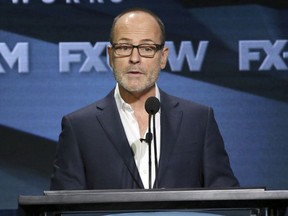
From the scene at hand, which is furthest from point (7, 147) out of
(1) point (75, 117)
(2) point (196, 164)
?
(2) point (196, 164)

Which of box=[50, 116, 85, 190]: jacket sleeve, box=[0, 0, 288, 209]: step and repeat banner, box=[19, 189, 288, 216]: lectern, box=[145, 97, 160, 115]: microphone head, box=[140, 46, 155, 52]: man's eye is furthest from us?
box=[0, 0, 288, 209]: step and repeat banner

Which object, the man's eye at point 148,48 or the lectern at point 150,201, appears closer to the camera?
the lectern at point 150,201

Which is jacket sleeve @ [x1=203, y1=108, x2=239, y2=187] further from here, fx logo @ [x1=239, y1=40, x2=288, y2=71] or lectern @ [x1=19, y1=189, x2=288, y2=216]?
fx logo @ [x1=239, y1=40, x2=288, y2=71]

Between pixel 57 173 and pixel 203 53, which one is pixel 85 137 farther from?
pixel 203 53

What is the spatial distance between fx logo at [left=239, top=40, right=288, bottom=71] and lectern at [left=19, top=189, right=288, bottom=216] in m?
1.90

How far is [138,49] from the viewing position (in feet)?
9.12

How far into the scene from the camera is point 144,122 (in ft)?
9.41

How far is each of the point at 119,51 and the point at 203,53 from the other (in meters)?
1.10

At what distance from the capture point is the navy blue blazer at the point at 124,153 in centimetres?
272

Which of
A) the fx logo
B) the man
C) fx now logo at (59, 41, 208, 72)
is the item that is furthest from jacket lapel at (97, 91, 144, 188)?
the fx logo

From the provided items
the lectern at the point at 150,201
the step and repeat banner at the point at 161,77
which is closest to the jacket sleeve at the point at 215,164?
the lectern at the point at 150,201

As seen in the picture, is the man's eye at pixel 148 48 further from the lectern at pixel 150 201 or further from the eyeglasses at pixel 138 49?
the lectern at pixel 150 201

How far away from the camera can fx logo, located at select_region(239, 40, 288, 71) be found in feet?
12.5

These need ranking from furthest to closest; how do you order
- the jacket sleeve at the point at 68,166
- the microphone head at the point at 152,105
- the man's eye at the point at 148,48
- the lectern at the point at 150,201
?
the man's eye at the point at 148,48 → the jacket sleeve at the point at 68,166 → the microphone head at the point at 152,105 → the lectern at the point at 150,201
